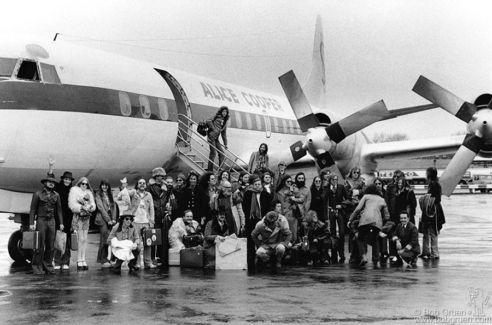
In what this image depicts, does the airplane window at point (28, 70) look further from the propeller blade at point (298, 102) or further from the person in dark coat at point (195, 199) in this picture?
the propeller blade at point (298, 102)

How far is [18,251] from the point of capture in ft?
45.4

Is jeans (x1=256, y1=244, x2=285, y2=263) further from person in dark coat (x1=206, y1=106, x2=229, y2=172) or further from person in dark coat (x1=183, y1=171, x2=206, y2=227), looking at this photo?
person in dark coat (x1=206, y1=106, x2=229, y2=172)

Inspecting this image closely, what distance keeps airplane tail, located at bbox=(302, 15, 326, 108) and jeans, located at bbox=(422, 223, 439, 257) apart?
54.1 feet

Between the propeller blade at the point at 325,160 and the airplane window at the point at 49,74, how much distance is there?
7.42m

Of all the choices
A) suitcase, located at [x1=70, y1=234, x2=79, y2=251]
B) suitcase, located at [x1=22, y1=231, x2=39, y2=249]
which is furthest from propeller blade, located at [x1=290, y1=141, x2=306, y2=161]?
suitcase, located at [x1=22, y1=231, x2=39, y2=249]

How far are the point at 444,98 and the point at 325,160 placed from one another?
141 inches

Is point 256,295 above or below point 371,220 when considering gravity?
below

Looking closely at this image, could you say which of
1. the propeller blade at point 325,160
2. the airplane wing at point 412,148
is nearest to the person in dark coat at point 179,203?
the propeller blade at point 325,160

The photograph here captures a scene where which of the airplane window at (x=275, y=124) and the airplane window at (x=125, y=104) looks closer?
the airplane window at (x=125, y=104)

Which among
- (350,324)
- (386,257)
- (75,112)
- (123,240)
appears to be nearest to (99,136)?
(75,112)

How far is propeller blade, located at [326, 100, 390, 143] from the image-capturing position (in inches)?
740

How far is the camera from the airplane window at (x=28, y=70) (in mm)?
13469

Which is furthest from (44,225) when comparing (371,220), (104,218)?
(371,220)

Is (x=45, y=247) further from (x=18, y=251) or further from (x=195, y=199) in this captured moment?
(x=195, y=199)
